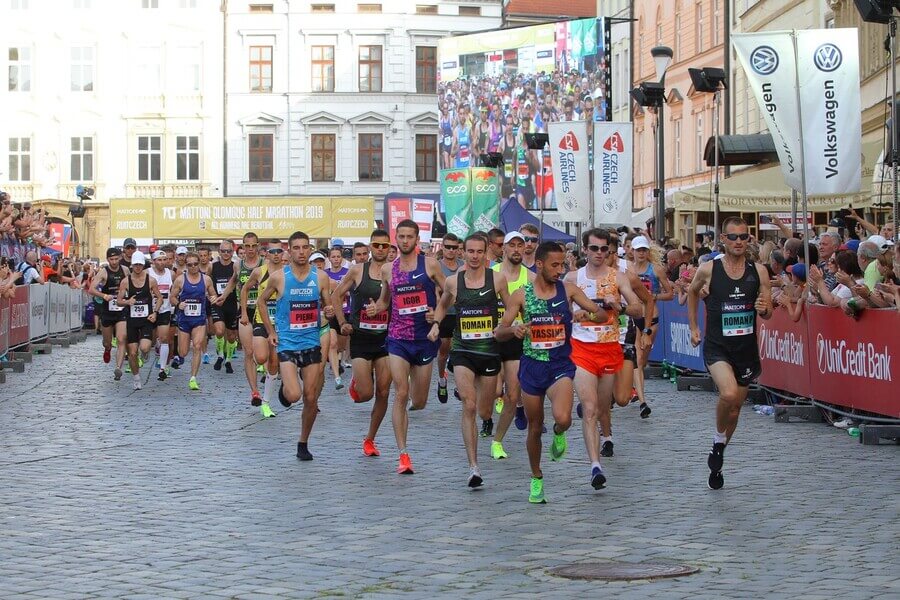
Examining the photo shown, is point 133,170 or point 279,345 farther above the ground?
point 133,170

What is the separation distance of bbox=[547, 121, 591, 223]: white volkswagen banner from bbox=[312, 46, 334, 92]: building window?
49.4 m

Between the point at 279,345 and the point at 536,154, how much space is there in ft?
122

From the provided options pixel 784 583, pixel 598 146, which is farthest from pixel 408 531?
pixel 598 146

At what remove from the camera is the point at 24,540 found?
31.7 feet

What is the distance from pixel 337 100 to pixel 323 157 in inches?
104

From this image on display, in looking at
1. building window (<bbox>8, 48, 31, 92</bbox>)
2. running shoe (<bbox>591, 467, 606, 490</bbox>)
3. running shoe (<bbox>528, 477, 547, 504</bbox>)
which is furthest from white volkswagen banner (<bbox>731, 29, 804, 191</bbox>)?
building window (<bbox>8, 48, 31, 92</bbox>)

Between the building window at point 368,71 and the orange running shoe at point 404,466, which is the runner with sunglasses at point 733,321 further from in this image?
the building window at point 368,71

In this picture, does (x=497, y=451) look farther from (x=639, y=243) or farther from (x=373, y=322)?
(x=639, y=243)

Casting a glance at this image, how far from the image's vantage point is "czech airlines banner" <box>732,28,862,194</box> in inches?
666

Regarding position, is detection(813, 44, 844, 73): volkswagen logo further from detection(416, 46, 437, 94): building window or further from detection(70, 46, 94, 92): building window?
detection(70, 46, 94, 92): building window

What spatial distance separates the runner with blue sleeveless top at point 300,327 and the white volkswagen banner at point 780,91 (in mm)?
5076

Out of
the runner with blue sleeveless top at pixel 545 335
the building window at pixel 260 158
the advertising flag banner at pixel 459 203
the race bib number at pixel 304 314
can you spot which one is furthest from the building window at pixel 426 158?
the runner with blue sleeveless top at pixel 545 335

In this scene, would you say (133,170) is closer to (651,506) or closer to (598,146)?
(598,146)

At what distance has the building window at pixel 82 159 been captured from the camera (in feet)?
241
